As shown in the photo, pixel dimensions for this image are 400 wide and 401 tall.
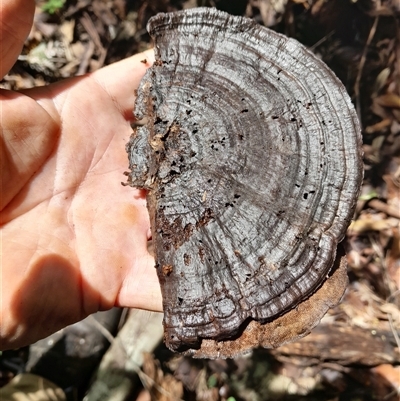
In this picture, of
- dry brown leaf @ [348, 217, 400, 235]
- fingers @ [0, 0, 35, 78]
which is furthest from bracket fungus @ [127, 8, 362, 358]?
dry brown leaf @ [348, 217, 400, 235]

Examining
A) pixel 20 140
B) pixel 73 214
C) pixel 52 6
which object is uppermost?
pixel 52 6

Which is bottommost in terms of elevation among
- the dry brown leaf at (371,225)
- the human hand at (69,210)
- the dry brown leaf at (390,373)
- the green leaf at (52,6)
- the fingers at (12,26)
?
the dry brown leaf at (390,373)

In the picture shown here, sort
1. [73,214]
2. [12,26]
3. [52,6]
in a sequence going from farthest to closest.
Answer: [52,6] → [73,214] → [12,26]

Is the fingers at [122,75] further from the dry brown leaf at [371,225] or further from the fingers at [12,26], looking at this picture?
the dry brown leaf at [371,225]

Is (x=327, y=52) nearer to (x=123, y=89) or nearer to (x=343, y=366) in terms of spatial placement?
(x=123, y=89)

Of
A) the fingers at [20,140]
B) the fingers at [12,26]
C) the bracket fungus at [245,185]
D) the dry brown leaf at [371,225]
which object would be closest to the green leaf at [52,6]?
the fingers at [12,26]

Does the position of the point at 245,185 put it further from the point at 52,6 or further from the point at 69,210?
the point at 52,6

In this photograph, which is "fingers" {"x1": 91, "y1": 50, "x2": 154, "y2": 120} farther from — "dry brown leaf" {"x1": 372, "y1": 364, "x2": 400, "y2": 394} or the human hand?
"dry brown leaf" {"x1": 372, "y1": 364, "x2": 400, "y2": 394}

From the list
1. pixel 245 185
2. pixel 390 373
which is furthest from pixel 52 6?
pixel 390 373
